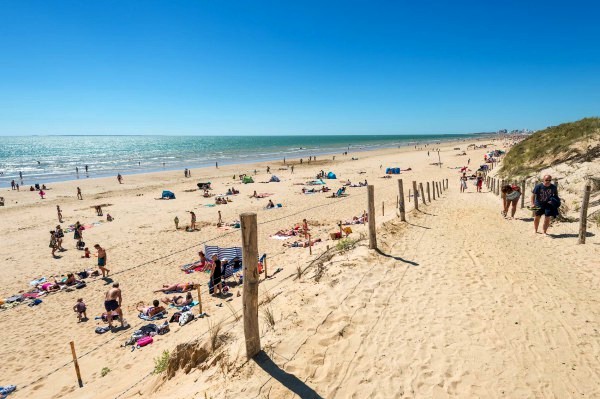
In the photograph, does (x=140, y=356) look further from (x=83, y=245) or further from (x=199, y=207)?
(x=199, y=207)

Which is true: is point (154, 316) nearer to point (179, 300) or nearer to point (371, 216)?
point (179, 300)

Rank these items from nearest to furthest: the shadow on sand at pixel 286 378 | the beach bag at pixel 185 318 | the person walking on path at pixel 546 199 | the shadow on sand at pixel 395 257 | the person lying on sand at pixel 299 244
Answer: the shadow on sand at pixel 286 378, the shadow on sand at pixel 395 257, the beach bag at pixel 185 318, the person walking on path at pixel 546 199, the person lying on sand at pixel 299 244

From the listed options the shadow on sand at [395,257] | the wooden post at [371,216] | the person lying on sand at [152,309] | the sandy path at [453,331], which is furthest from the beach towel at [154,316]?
the shadow on sand at [395,257]

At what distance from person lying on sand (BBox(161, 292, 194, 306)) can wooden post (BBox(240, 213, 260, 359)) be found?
5853mm

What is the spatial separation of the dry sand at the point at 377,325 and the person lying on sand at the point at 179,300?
1.96 ft

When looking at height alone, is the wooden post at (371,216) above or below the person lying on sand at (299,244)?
above

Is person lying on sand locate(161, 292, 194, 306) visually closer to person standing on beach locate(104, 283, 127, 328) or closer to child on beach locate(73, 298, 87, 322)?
person standing on beach locate(104, 283, 127, 328)

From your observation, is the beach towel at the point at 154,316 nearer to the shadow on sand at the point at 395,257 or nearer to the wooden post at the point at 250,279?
the wooden post at the point at 250,279

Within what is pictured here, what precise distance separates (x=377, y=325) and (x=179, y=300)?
658 centimetres

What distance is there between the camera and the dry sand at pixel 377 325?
15.3ft

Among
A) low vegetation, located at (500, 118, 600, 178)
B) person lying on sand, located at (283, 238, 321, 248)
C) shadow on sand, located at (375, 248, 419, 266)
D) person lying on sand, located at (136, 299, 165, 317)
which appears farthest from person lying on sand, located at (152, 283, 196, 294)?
low vegetation, located at (500, 118, 600, 178)

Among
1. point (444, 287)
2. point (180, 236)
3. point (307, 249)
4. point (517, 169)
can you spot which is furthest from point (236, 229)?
point (517, 169)

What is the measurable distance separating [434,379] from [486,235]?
8.17m

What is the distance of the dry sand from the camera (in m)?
4.65
